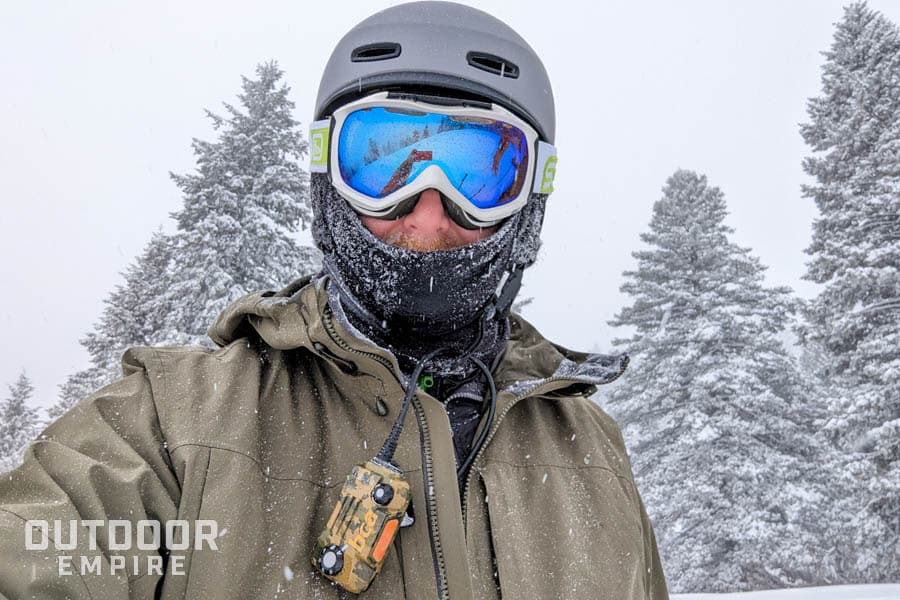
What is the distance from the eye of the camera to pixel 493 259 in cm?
262

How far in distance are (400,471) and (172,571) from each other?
636 mm

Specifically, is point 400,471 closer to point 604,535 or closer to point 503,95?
point 604,535

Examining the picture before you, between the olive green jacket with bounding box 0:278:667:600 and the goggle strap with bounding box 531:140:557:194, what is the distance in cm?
105

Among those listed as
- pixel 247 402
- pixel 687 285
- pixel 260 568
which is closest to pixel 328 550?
pixel 260 568

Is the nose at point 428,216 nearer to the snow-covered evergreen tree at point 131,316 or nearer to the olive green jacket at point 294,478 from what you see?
the olive green jacket at point 294,478

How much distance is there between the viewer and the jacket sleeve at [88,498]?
1292 mm

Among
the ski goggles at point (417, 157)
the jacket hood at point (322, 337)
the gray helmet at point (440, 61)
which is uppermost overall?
the gray helmet at point (440, 61)

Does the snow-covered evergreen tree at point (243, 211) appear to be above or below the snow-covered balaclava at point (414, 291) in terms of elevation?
above

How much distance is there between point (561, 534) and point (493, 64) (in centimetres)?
222

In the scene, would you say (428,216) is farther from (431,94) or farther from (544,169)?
(544,169)

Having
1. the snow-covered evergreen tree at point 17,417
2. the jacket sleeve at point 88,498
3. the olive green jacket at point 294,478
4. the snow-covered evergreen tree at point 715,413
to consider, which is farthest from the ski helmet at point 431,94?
the snow-covered evergreen tree at point 17,417

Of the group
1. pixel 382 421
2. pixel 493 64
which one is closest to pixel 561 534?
pixel 382 421

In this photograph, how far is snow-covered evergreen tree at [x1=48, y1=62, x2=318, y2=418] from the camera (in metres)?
14.9

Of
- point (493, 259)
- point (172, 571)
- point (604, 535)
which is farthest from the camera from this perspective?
point (493, 259)
